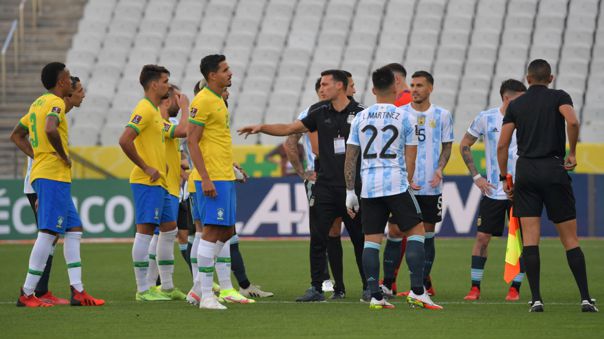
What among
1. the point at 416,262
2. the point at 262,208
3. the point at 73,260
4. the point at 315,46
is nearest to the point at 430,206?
the point at 416,262

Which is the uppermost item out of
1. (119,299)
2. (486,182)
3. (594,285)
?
(486,182)

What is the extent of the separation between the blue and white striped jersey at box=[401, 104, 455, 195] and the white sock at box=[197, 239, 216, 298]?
2565 mm

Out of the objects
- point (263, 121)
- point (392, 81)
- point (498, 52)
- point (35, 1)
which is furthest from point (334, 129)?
point (35, 1)

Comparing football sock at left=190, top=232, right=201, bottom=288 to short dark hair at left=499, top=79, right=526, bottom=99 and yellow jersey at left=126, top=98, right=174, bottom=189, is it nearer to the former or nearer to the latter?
yellow jersey at left=126, top=98, right=174, bottom=189

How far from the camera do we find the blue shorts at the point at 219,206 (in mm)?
10289

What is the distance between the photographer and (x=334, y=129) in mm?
11227

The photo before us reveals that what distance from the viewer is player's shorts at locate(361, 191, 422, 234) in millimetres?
10180

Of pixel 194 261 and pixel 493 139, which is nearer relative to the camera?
pixel 194 261

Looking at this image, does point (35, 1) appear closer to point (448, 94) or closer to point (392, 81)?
point (448, 94)

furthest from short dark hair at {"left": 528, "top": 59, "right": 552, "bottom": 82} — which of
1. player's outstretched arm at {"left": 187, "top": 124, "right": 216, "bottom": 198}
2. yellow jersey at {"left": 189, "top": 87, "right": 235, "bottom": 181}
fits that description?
player's outstretched arm at {"left": 187, "top": 124, "right": 216, "bottom": 198}

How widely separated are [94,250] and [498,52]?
494 inches

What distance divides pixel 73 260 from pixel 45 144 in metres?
1.15

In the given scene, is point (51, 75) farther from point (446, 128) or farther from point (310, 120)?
point (446, 128)

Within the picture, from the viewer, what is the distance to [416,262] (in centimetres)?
1016
